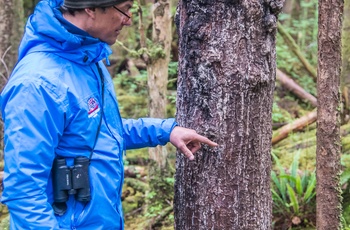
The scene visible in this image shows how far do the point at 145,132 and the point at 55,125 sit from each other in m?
0.80

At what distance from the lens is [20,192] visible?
2.36 meters

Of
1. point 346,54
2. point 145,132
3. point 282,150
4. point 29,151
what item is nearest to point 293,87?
point 282,150

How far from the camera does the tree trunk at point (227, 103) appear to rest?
2.90m

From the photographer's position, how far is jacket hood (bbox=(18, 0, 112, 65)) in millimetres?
2555

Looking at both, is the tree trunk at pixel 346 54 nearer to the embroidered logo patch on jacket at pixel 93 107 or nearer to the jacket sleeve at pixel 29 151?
the embroidered logo patch on jacket at pixel 93 107

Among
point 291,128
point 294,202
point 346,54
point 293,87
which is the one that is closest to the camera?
point 294,202

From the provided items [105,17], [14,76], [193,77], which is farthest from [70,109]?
[193,77]

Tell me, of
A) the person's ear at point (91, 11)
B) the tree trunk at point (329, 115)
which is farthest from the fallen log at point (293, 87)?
the person's ear at point (91, 11)

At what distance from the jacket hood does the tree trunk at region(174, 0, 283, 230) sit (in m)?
0.61

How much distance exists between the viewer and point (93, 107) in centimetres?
265

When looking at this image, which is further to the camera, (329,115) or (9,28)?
(9,28)

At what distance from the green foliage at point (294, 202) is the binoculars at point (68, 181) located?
3425 millimetres

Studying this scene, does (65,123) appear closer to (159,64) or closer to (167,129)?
(167,129)

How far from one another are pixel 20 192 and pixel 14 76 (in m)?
0.57
